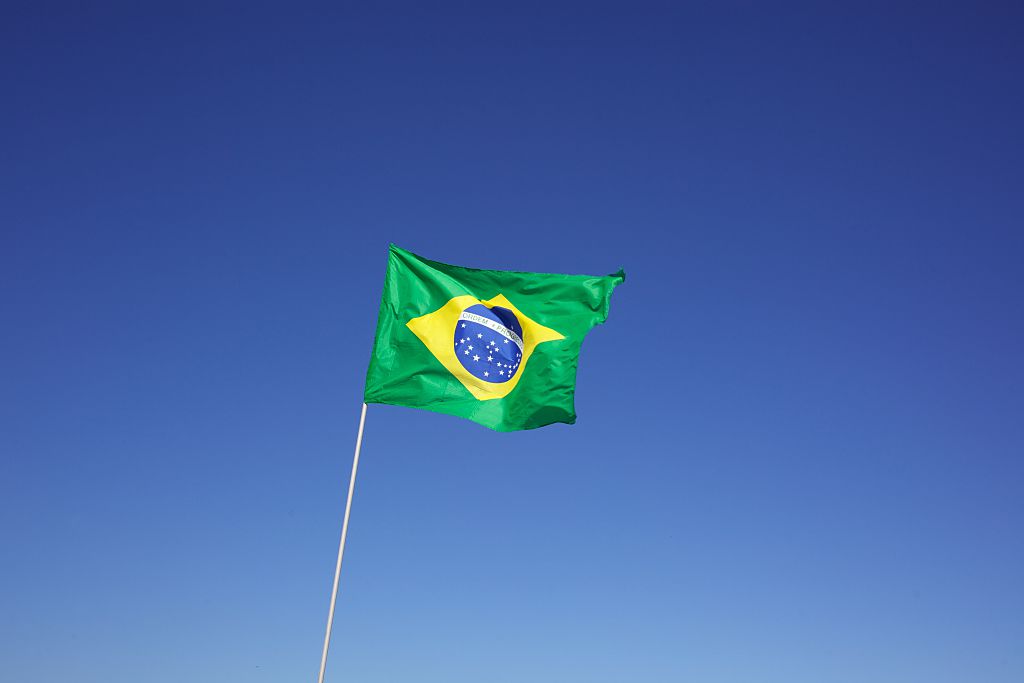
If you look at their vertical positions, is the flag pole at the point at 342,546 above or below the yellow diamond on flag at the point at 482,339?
below

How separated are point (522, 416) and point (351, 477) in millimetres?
4891

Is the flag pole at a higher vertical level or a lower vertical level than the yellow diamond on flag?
lower

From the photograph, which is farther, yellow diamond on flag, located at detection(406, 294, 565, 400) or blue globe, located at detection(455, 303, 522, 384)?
blue globe, located at detection(455, 303, 522, 384)

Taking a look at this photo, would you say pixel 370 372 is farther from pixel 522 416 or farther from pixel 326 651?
pixel 326 651

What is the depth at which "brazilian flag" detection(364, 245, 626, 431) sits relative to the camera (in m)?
19.9

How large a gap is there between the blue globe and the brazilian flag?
2cm

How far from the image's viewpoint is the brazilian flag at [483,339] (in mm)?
19875

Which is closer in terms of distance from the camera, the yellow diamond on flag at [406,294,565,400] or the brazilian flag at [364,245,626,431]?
the brazilian flag at [364,245,626,431]

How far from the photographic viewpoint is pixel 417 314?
20.3m

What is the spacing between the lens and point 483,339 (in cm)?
2081

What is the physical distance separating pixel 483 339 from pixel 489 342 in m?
0.15

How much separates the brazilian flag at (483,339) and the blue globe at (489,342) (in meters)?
0.02

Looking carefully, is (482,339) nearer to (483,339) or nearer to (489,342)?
(483,339)

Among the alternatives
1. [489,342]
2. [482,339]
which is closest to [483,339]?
[482,339]
